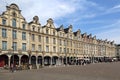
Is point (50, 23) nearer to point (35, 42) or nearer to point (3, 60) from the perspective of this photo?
point (35, 42)

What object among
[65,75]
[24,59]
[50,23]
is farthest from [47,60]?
Result: [65,75]

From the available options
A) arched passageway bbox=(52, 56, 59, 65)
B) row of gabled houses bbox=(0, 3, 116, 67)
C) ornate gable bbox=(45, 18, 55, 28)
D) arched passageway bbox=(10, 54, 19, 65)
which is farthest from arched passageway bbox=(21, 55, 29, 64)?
ornate gable bbox=(45, 18, 55, 28)

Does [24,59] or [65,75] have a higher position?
[24,59]

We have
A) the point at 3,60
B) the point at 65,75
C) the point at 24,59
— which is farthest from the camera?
the point at 24,59

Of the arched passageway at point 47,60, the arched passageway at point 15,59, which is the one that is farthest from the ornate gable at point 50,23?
the arched passageway at point 15,59

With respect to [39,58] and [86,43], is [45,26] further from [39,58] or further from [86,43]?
[86,43]

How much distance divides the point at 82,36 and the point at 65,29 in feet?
36.8

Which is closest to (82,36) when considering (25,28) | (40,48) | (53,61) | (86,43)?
(86,43)

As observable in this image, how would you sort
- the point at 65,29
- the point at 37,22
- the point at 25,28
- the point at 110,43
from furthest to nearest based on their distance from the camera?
the point at 110,43 < the point at 65,29 < the point at 37,22 < the point at 25,28

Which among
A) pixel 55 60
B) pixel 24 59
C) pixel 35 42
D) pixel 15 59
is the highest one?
pixel 35 42

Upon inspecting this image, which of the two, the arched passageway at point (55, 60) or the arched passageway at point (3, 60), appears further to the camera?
the arched passageway at point (55, 60)

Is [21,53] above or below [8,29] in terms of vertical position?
below

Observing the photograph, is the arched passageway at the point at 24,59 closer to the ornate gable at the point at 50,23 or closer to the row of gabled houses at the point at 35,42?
the row of gabled houses at the point at 35,42

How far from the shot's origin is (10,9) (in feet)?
162
